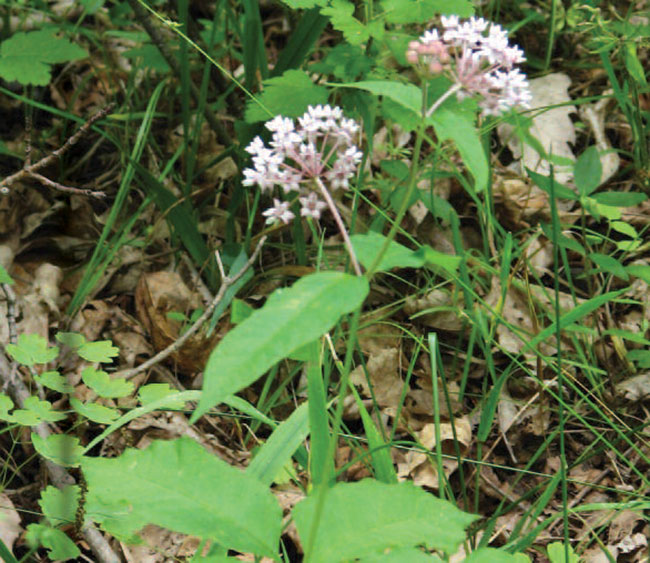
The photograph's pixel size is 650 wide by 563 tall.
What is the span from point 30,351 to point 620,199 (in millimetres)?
1499

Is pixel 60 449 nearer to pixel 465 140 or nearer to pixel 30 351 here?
pixel 30 351

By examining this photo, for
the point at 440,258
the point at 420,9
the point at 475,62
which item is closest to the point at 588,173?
the point at 420,9

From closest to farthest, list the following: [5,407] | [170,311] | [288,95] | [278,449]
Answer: [278,449] < [5,407] < [288,95] < [170,311]

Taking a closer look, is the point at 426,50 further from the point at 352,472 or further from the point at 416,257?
the point at 352,472

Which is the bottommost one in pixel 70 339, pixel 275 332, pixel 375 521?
pixel 70 339

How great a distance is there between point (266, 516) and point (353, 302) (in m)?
0.43

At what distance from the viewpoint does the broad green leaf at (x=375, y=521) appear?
1073 mm

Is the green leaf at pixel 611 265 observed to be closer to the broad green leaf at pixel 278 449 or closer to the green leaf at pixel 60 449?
the broad green leaf at pixel 278 449

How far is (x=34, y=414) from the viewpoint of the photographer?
5.31ft

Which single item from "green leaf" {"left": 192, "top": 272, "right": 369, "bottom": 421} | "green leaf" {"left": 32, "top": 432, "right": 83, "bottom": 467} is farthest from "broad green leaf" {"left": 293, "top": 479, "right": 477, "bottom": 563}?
"green leaf" {"left": 32, "top": 432, "right": 83, "bottom": 467}

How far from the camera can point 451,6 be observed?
191 cm

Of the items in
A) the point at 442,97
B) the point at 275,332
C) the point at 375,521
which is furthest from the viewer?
the point at 375,521

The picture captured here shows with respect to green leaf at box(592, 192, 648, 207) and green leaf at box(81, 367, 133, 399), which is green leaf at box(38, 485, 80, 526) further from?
green leaf at box(592, 192, 648, 207)

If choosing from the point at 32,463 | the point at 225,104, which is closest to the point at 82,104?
the point at 225,104
